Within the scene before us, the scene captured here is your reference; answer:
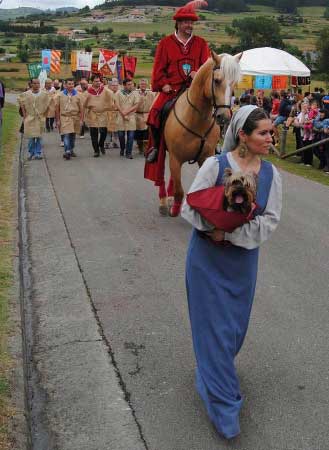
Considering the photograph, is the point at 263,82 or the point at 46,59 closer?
the point at 263,82

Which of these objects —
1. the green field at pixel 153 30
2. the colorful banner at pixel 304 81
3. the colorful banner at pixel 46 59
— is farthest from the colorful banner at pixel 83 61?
the green field at pixel 153 30

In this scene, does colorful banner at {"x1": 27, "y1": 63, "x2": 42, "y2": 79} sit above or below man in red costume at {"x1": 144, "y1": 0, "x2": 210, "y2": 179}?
above

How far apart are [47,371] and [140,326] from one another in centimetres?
102

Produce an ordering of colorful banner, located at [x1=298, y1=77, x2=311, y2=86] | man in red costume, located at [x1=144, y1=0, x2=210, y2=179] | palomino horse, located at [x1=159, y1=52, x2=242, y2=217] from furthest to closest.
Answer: colorful banner, located at [x1=298, y1=77, x2=311, y2=86], man in red costume, located at [x1=144, y1=0, x2=210, y2=179], palomino horse, located at [x1=159, y1=52, x2=242, y2=217]

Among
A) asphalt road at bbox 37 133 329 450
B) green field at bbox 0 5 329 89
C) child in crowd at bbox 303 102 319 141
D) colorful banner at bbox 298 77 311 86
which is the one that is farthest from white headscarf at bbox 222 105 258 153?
green field at bbox 0 5 329 89

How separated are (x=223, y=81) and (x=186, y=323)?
10.7 feet

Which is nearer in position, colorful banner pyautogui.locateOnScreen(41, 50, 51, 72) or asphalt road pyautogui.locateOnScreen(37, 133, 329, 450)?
asphalt road pyautogui.locateOnScreen(37, 133, 329, 450)

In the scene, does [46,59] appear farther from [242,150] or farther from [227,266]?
[227,266]

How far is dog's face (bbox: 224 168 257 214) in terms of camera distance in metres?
3.32

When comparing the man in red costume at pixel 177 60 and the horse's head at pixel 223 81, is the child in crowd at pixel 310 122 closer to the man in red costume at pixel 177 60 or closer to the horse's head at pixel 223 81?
the man in red costume at pixel 177 60

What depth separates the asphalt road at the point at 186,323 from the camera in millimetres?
3793

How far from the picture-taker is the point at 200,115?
8141 millimetres

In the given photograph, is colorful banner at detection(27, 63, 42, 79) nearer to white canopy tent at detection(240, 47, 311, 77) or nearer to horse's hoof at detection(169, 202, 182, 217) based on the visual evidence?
white canopy tent at detection(240, 47, 311, 77)

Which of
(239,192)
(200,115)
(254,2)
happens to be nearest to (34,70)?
(200,115)
